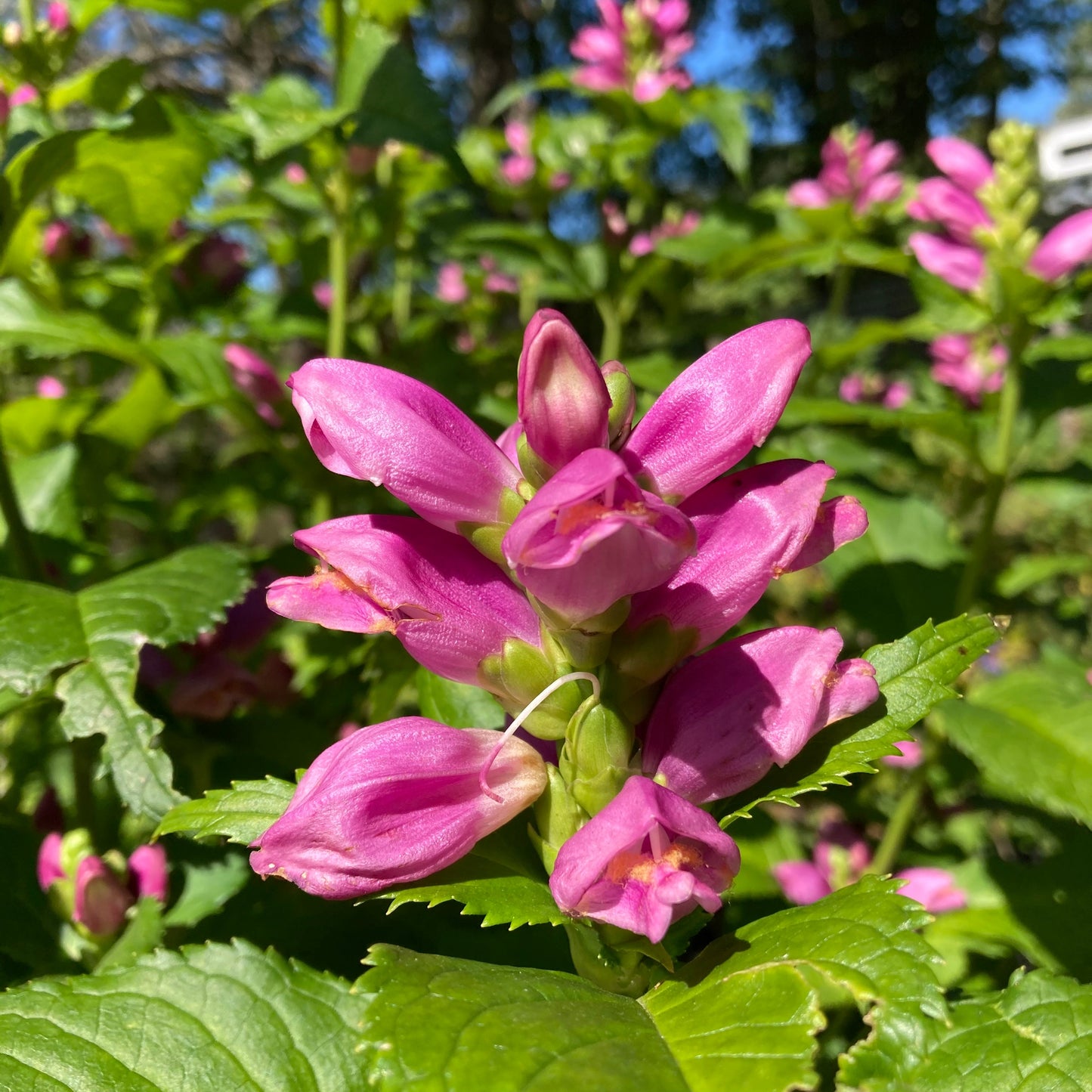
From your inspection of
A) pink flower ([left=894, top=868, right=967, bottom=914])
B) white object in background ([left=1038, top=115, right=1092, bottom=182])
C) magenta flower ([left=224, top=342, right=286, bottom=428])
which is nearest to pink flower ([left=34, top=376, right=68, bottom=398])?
magenta flower ([left=224, top=342, right=286, bottom=428])

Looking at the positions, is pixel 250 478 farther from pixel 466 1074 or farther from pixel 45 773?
pixel 466 1074

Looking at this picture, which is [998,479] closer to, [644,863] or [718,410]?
[718,410]

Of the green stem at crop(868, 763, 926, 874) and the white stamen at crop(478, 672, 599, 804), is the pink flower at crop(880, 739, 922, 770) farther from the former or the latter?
the white stamen at crop(478, 672, 599, 804)

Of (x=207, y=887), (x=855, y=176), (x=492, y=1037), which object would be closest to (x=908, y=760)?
(x=207, y=887)

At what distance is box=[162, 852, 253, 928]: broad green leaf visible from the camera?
140 centimetres

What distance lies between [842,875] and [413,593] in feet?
5.66

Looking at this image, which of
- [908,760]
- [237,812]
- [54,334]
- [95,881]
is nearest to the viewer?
[237,812]

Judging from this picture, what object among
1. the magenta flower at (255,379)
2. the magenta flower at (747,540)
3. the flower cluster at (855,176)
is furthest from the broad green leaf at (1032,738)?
the flower cluster at (855,176)

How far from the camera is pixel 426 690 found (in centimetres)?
113

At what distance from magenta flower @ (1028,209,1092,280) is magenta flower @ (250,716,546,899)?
5.32 feet

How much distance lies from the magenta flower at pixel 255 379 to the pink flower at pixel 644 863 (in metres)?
1.51

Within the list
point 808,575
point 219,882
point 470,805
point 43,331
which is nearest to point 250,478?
point 43,331

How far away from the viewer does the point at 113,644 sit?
1.18 meters

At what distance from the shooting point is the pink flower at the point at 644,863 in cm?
71
